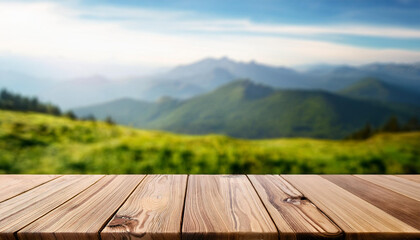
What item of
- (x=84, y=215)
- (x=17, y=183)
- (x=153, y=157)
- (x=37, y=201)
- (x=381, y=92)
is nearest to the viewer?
(x=84, y=215)

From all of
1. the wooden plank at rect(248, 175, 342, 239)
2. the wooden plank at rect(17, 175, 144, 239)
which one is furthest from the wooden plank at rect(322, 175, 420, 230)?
the wooden plank at rect(17, 175, 144, 239)

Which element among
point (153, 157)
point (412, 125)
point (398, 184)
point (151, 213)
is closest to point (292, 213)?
point (151, 213)

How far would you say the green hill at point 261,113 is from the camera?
98.6 meters

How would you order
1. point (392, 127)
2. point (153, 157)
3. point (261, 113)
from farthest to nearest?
point (261, 113)
point (392, 127)
point (153, 157)

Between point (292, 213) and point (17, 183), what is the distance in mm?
1310

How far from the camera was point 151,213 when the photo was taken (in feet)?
3.17

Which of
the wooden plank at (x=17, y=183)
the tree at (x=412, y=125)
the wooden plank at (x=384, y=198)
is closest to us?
the wooden plank at (x=384, y=198)

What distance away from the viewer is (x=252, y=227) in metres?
0.84

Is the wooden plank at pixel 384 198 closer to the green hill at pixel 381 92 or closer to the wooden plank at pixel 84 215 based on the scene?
the wooden plank at pixel 84 215

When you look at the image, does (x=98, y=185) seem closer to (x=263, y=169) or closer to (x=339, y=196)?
(x=339, y=196)

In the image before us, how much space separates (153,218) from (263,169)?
6.34 metres

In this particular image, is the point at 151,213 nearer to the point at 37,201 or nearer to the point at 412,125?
the point at 37,201

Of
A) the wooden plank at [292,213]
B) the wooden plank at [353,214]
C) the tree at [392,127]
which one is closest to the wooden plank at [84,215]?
the wooden plank at [292,213]

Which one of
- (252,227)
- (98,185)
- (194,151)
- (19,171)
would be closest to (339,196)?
(252,227)
